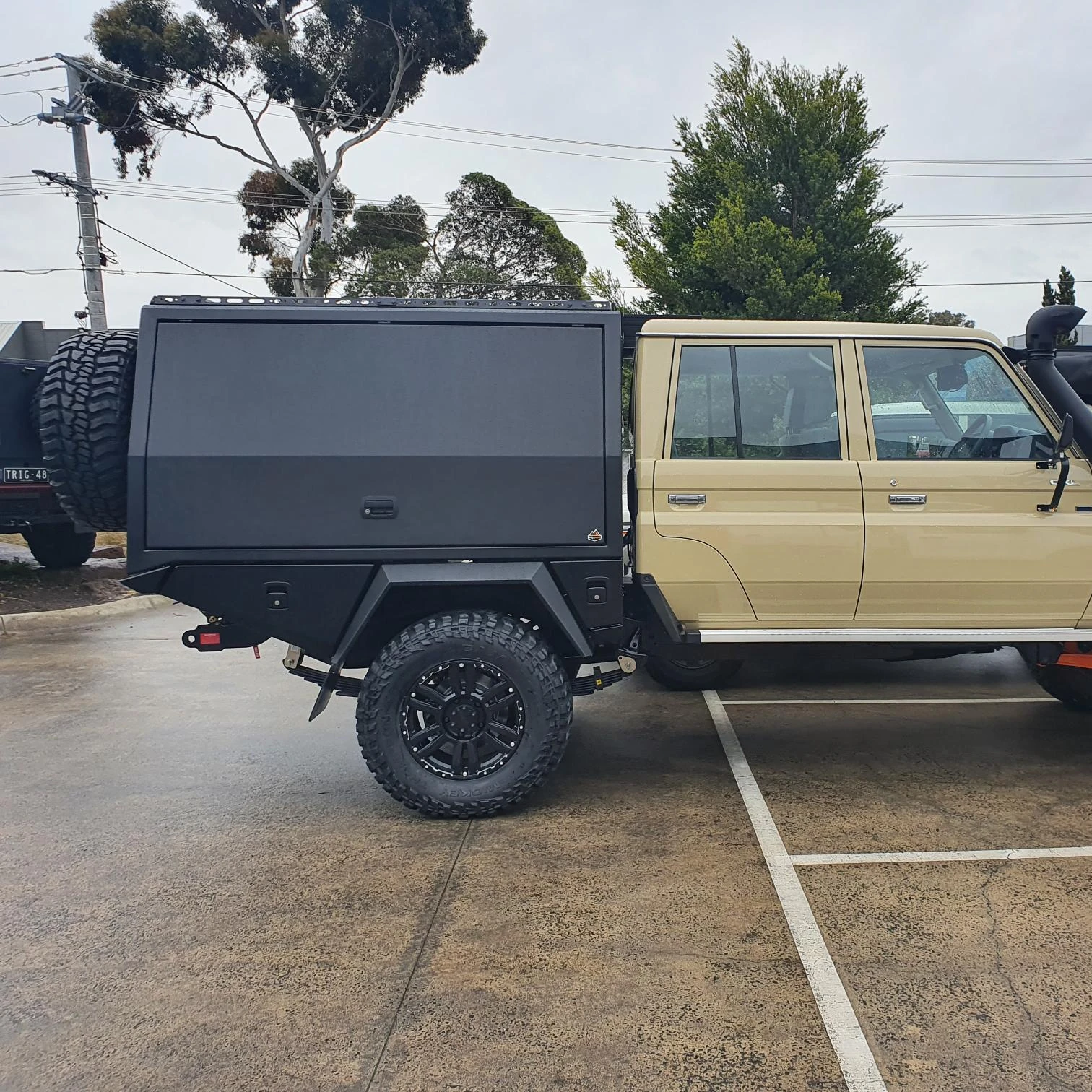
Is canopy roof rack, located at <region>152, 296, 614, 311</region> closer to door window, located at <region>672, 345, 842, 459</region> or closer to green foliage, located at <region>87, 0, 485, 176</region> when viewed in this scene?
door window, located at <region>672, 345, 842, 459</region>

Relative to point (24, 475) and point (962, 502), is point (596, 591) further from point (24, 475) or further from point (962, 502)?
point (24, 475)

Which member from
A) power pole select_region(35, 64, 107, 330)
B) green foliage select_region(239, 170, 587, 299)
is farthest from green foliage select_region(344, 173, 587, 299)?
power pole select_region(35, 64, 107, 330)

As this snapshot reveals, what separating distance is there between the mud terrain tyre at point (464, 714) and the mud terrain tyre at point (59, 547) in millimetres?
8170

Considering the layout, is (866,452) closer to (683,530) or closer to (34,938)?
Result: (683,530)

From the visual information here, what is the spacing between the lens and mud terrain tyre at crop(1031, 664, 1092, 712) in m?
5.53

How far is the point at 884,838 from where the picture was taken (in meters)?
3.86

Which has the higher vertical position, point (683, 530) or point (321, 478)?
point (321, 478)

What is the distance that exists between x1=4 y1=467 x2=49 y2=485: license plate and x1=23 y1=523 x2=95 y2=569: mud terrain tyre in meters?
1.93

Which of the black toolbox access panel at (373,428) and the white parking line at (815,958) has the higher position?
the black toolbox access panel at (373,428)

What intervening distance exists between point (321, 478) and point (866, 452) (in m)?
2.56

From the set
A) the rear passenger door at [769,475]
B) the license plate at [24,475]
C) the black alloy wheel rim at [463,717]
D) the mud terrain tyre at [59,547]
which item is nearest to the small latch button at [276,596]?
the black alloy wheel rim at [463,717]

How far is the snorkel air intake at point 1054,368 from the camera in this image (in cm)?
427

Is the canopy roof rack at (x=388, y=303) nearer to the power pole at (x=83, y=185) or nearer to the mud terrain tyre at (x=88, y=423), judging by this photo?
the mud terrain tyre at (x=88, y=423)

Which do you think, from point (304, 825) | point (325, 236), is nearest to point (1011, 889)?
point (304, 825)
